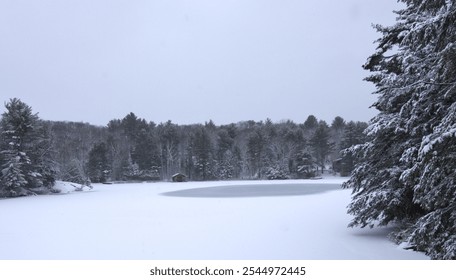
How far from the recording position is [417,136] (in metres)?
8.13

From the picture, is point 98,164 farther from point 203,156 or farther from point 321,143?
point 321,143

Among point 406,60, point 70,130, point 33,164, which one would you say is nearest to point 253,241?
point 406,60

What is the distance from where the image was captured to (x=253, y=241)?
9.04m

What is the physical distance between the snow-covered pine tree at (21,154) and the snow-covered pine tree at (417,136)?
28522mm

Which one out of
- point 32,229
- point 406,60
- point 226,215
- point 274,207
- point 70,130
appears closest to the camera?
point 406,60

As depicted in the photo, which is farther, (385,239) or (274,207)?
(274,207)

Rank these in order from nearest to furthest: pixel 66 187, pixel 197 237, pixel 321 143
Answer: pixel 197 237
pixel 66 187
pixel 321 143

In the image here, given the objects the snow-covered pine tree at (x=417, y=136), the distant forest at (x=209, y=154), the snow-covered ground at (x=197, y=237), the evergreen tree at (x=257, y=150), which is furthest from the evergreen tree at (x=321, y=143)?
the snow-covered pine tree at (x=417, y=136)

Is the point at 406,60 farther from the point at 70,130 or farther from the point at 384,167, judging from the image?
the point at 70,130

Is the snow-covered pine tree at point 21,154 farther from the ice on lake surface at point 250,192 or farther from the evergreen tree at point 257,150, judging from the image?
the evergreen tree at point 257,150

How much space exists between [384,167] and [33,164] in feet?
101

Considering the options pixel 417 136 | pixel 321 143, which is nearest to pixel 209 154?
pixel 321 143

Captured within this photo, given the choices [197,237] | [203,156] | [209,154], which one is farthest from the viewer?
[209,154]

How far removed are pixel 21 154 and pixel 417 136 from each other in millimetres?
31085
